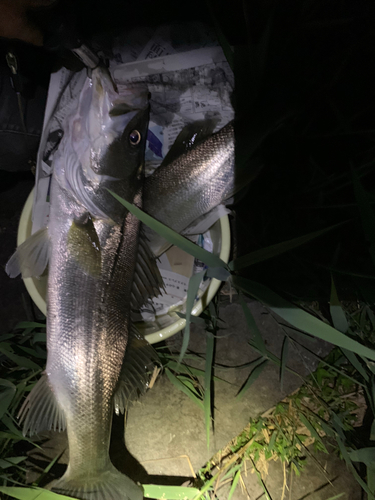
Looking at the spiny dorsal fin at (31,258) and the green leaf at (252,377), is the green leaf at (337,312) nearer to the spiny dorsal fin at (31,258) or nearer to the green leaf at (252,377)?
the green leaf at (252,377)

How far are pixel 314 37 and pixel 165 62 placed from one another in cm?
69

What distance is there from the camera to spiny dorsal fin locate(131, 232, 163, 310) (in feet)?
4.02

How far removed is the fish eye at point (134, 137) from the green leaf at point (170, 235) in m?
0.23

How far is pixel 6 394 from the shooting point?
1188mm

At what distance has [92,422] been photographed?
111 centimetres

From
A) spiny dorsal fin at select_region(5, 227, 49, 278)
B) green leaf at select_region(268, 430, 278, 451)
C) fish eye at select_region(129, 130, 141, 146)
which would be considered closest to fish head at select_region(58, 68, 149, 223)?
fish eye at select_region(129, 130, 141, 146)

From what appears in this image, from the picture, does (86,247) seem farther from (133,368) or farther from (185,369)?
(185,369)

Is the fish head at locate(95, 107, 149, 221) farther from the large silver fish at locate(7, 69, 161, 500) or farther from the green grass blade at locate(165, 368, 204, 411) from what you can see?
the green grass blade at locate(165, 368, 204, 411)

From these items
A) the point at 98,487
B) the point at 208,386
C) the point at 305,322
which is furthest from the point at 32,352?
the point at 305,322

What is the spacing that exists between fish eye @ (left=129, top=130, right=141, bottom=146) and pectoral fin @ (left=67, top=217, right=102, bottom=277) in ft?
1.05

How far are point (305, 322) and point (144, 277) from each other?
0.66 m

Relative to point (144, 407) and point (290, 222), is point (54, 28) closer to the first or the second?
point (290, 222)

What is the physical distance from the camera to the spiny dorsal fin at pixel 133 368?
119cm

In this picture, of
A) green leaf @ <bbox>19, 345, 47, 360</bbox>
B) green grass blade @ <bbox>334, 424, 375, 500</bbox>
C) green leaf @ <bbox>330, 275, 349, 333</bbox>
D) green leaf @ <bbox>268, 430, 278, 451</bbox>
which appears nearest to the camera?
green leaf @ <bbox>330, 275, 349, 333</bbox>
